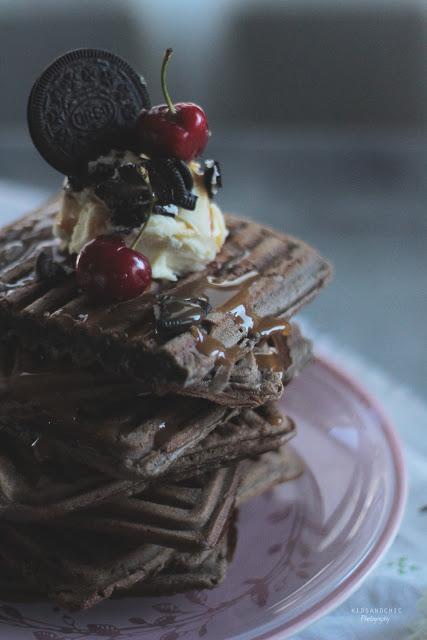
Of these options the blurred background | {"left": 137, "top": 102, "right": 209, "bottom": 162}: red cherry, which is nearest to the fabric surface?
{"left": 137, "top": 102, "right": 209, "bottom": 162}: red cherry

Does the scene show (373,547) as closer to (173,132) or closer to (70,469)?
(70,469)

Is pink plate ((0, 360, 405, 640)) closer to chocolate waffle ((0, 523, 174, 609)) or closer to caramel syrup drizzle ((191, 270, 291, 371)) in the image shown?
chocolate waffle ((0, 523, 174, 609))

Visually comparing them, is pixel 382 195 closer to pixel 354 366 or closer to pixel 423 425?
pixel 354 366

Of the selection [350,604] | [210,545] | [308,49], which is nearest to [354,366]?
[350,604]

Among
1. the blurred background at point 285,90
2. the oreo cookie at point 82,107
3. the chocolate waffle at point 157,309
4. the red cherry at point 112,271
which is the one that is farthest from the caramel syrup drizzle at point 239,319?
the blurred background at point 285,90

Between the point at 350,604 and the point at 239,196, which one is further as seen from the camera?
the point at 239,196

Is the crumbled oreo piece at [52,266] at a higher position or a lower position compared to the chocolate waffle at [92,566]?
higher

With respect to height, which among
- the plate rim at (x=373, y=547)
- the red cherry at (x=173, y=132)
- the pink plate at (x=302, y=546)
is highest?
the red cherry at (x=173, y=132)

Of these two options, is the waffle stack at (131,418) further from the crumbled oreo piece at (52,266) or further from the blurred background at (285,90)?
the blurred background at (285,90)
